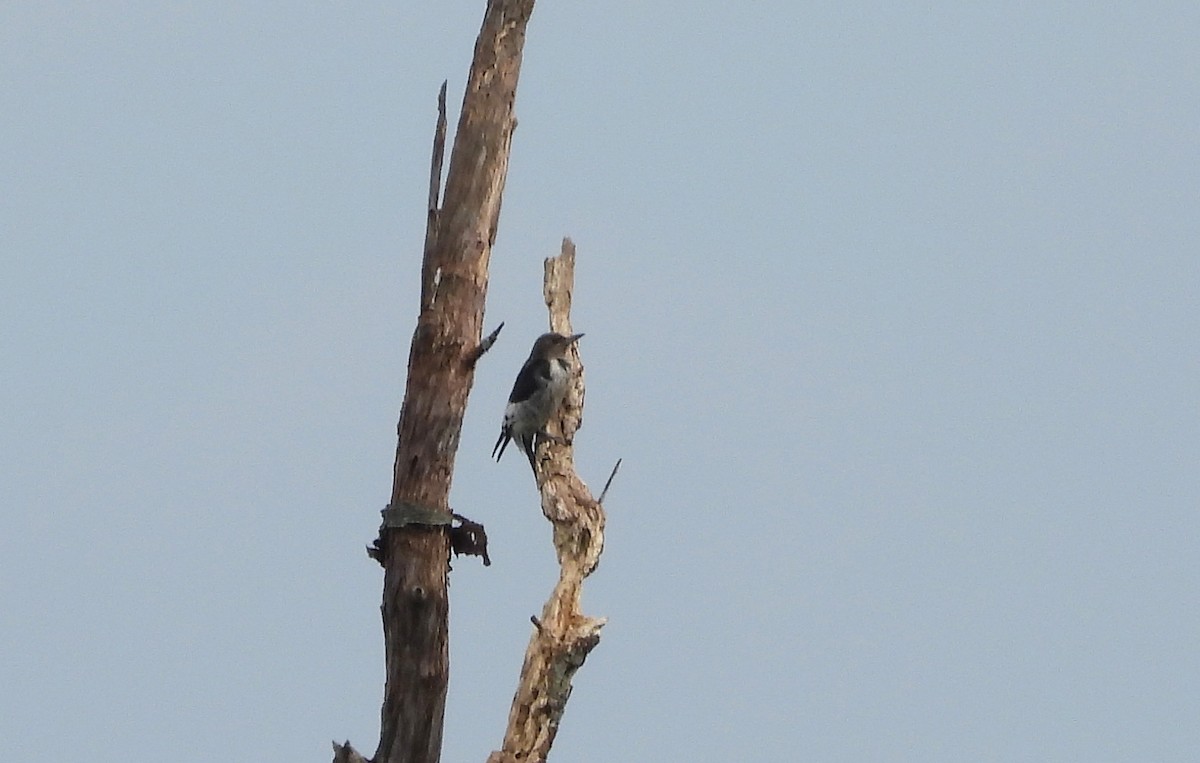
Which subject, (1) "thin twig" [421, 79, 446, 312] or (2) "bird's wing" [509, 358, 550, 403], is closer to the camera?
(1) "thin twig" [421, 79, 446, 312]

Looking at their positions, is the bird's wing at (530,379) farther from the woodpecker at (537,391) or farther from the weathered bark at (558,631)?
the weathered bark at (558,631)

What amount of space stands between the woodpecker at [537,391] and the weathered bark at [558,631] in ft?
2.82

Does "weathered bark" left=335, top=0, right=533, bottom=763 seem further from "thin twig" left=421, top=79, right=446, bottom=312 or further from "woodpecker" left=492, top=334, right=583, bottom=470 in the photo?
"woodpecker" left=492, top=334, right=583, bottom=470

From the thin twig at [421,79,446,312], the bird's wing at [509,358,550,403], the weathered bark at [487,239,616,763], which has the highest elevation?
the bird's wing at [509,358,550,403]

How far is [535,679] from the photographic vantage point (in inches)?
303

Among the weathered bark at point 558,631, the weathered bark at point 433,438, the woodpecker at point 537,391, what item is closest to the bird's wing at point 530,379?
the woodpecker at point 537,391

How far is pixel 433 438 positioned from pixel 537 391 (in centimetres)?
226

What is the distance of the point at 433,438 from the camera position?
24.6ft

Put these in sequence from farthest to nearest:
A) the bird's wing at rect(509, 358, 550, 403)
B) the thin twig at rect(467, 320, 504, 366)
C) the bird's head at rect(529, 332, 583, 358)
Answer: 1. the bird's wing at rect(509, 358, 550, 403)
2. the bird's head at rect(529, 332, 583, 358)
3. the thin twig at rect(467, 320, 504, 366)

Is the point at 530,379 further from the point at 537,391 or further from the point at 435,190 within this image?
the point at 435,190

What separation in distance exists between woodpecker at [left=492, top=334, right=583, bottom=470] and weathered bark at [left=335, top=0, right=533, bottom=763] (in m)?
1.57

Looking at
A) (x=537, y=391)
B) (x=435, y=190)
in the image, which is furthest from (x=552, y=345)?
(x=435, y=190)

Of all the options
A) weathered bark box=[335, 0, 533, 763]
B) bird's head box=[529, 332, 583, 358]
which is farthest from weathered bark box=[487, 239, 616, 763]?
bird's head box=[529, 332, 583, 358]

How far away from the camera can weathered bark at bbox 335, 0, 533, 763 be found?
7.48m
